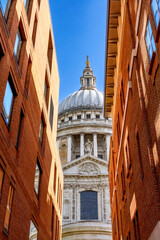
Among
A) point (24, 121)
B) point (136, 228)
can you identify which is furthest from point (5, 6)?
point (136, 228)

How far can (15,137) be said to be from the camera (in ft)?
52.4

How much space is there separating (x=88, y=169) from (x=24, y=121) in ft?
127

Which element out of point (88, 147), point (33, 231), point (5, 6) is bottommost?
point (33, 231)

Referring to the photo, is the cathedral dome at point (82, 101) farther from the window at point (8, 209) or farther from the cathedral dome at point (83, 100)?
the window at point (8, 209)

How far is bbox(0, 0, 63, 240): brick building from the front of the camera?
47.8ft

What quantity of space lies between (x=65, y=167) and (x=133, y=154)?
39.9 metres

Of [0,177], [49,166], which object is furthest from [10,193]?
[49,166]

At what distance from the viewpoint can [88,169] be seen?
55312 mm

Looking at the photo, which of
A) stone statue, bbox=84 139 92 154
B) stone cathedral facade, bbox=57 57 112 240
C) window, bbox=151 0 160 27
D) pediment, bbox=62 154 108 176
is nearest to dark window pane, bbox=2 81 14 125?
window, bbox=151 0 160 27

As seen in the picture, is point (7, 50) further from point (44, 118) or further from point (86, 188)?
point (86, 188)

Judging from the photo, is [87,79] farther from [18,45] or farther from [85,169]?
[18,45]

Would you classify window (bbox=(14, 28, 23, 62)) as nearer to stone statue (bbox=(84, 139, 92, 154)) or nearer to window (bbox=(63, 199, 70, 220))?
window (bbox=(63, 199, 70, 220))

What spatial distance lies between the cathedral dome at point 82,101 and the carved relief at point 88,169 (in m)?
33.0

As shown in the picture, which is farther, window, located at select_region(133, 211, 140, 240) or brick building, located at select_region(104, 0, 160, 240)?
window, located at select_region(133, 211, 140, 240)
